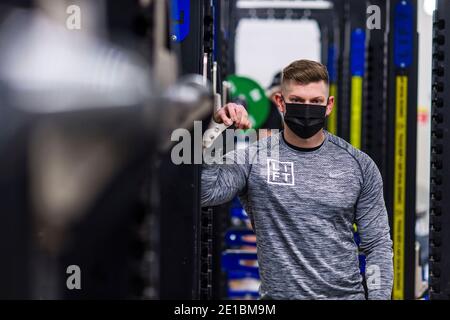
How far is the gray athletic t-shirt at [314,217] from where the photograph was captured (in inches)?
86.0

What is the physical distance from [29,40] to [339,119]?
6380 mm

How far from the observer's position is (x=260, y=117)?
638 cm

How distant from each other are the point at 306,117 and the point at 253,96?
4.32 m

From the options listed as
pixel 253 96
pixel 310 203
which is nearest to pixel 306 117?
pixel 310 203

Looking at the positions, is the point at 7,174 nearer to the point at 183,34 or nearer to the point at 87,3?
the point at 87,3

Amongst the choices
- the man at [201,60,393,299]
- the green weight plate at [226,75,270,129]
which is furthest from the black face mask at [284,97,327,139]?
the green weight plate at [226,75,270,129]

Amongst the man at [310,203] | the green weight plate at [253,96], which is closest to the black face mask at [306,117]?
the man at [310,203]

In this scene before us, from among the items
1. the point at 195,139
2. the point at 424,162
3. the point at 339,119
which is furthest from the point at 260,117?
the point at 195,139

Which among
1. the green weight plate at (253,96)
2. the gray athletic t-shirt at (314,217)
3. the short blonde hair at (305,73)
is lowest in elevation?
the gray athletic t-shirt at (314,217)

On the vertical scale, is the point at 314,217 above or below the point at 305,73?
below

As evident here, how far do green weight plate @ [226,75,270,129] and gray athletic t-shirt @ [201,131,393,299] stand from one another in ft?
13.2

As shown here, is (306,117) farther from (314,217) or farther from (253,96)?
(253,96)

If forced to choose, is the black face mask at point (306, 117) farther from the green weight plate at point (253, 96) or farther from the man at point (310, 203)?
the green weight plate at point (253, 96)

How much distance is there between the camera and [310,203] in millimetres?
2207
